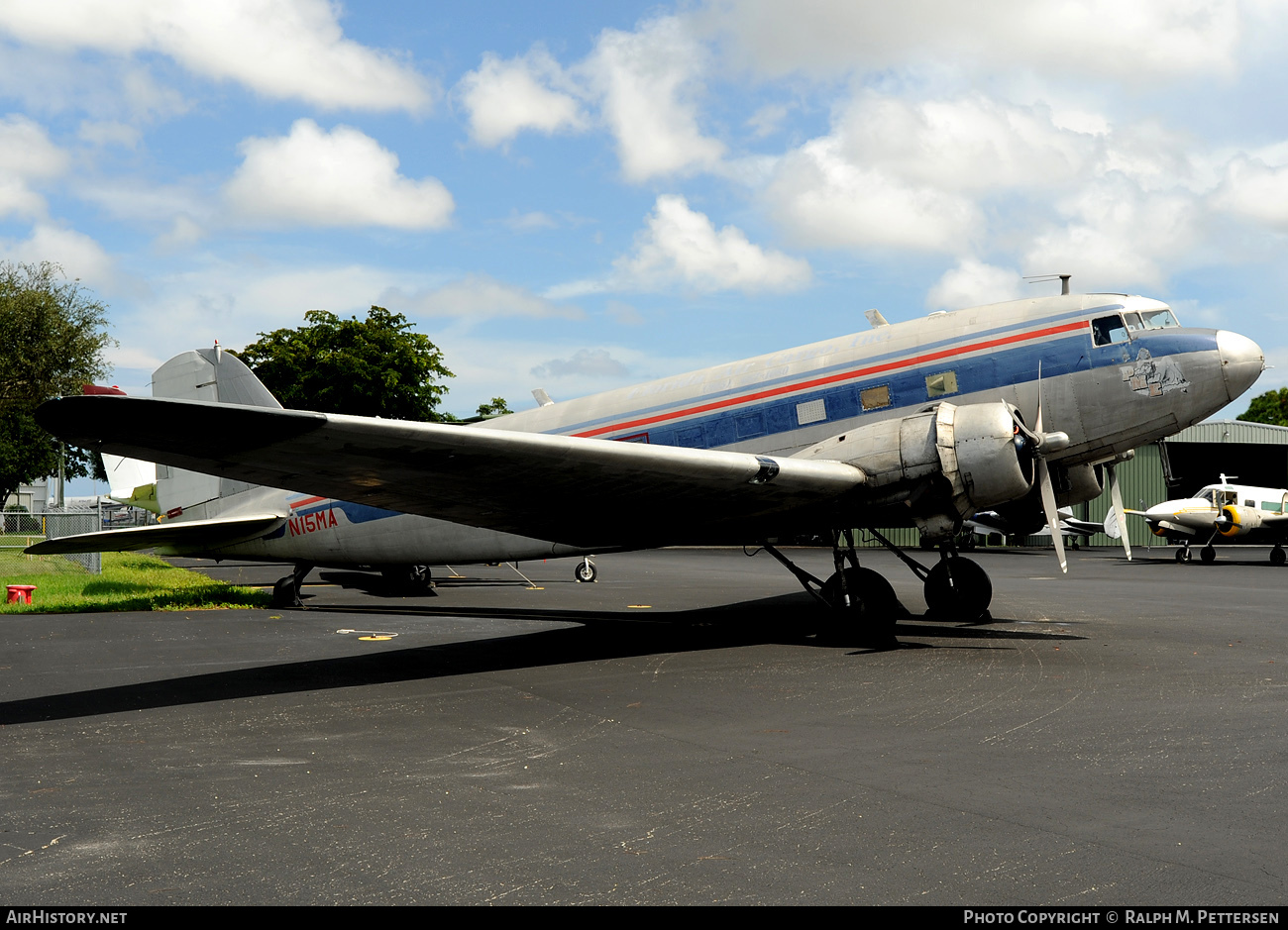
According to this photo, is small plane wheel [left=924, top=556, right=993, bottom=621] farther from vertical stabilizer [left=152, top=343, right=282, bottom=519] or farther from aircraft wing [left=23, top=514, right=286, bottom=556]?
vertical stabilizer [left=152, top=343, right=282, bottom=519]

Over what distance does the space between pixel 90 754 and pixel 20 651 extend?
20.4 ft

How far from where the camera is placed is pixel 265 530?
614 inches

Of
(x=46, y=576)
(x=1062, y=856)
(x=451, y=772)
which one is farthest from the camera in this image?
(x=46, y=576)

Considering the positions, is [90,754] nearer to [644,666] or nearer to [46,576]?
[644,666]

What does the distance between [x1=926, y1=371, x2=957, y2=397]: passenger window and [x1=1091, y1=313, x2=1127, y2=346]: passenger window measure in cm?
176

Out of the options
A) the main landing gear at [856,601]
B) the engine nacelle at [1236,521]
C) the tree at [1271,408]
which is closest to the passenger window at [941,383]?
the main landing gear at [856,601]

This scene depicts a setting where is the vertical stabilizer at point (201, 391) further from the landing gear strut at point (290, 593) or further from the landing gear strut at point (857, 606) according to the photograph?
the landing gear strut at point (857, 606)

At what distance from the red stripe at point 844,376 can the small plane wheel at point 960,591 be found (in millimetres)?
3044

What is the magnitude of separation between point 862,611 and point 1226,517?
92.6ft

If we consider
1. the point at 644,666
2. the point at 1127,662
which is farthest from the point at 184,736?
the point at 1127,662

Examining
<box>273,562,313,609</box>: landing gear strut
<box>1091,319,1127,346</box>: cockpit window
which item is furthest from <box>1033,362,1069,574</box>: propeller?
<box>273,562,313,609</box>: landing gear strut

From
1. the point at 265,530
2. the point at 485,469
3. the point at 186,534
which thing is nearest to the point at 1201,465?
the point at 265,530

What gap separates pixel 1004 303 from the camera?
39.2 ft

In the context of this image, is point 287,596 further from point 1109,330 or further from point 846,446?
point 1109,330
